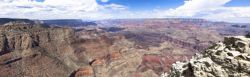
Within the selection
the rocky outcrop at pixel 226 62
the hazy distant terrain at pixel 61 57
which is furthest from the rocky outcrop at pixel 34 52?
the rocky outcrop at pixel 226 62

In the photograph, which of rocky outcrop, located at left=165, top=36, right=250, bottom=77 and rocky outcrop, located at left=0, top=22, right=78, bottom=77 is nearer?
rocky outcrop, located at left=165, top=36, right=250, bottom=77

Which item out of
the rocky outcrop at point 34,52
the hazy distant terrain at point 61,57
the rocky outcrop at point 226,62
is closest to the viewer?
the rocky outcrop at point 226,62

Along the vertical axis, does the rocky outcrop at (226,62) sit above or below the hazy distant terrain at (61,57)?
above

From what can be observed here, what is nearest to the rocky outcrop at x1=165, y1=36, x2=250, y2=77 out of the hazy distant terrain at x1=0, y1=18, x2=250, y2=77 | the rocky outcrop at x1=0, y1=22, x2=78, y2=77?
the rocky outcrop at x1=0, y1=22, x2=78, y2=77

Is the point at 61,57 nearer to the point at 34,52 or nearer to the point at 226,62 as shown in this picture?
the point at 34,52

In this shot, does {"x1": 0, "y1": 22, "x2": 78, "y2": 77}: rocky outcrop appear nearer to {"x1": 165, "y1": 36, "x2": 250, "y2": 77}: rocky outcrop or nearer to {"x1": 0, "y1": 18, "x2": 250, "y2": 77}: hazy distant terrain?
{"x1": 0, "y1": 18, "x2": 250, "y2": 77}: hazy distant terrain

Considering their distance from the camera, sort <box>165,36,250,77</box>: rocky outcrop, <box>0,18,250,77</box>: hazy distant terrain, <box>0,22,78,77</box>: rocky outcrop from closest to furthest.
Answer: <box>165,36,250,77</box>: rocky outcrop → <box>0,22,78,77</box>: rocky outcrop → <box>0,18,250,77</box>: hazy distant terrain

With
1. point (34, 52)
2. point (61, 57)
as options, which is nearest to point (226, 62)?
point (34, 52)

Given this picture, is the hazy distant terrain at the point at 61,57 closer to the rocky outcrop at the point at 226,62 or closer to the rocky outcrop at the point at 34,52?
the rocky outcrop at the point at 34,52
